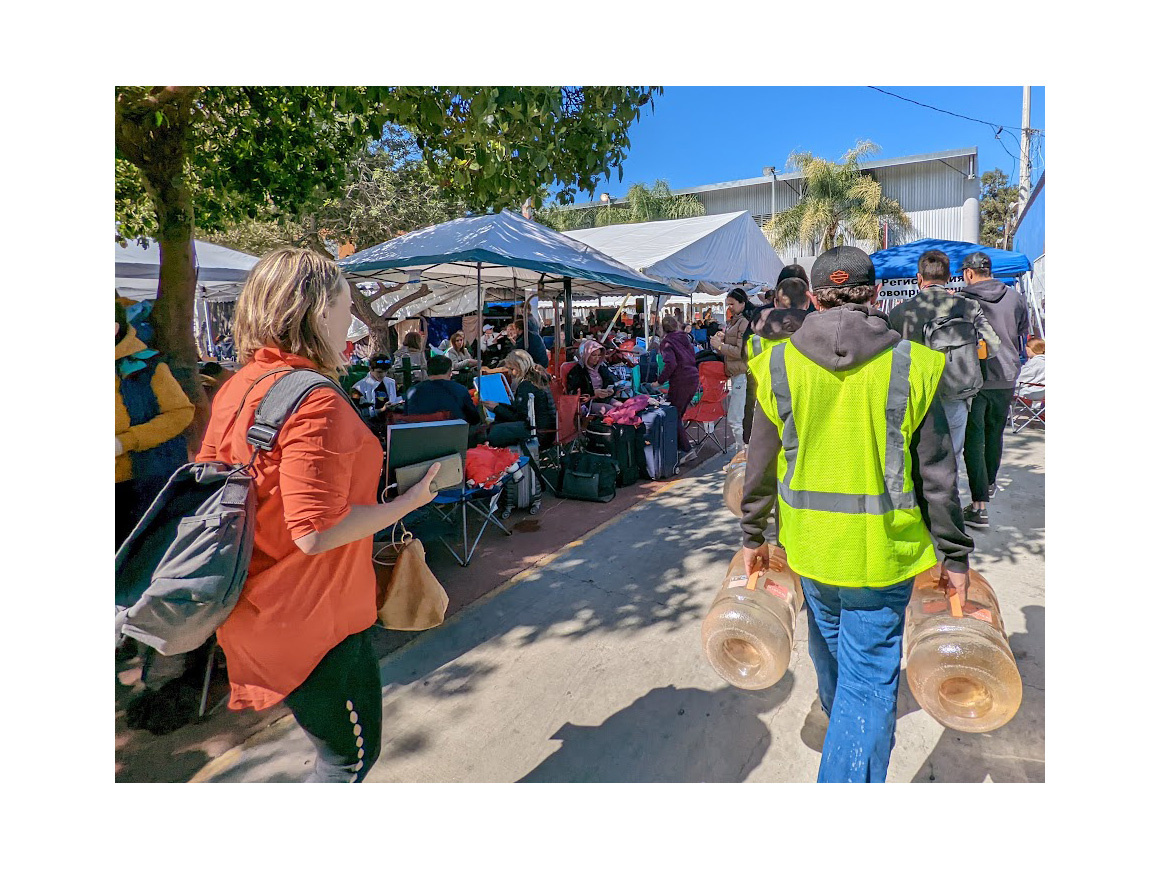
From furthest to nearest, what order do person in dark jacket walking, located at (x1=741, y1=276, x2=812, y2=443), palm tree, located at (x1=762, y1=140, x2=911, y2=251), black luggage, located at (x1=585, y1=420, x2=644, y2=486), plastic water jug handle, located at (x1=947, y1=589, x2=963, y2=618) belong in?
palm tree, located at (x1=762, y1=140, x2=911, y2=251)
black luggage, located at (x1=585, y1=420, x2=644, y2=486)
person in dark jacket walking, located at (x1=741, y1=276, x2=812, y2=443)
plastic water jug handle, located at (x1=947, y1=589, x2=963, y2=618)

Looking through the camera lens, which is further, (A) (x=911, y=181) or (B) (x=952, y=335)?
A: (A) (x=911, y=181)

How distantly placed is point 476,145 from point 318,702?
13.1 ft

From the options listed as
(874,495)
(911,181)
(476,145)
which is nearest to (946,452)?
(874,495)

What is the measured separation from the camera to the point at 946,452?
1964 millimetres

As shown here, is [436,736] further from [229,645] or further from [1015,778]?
[1015,778]

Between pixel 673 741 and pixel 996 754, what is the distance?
1.27m

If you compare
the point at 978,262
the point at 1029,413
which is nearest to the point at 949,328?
the point at 978,262

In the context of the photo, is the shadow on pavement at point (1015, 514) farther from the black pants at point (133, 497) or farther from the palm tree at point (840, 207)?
the palm tree at point (840, 207)

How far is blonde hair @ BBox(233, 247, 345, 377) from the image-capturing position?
1676mm

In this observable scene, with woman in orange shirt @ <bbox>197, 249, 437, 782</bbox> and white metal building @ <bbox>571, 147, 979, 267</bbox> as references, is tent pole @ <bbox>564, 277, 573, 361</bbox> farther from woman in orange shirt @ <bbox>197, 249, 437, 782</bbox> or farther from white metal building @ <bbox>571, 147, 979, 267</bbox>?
white metal building @ <bbox>571, 147, 979, 267</bbox>

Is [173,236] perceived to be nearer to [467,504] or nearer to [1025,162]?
[467,504]

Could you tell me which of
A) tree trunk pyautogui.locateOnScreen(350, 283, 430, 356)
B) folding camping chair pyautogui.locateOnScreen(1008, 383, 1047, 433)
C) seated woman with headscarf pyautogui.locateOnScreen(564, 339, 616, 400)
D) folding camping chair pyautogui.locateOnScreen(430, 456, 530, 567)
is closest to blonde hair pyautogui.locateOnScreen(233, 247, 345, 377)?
folding camping chair pyautogui.locateOnScreen(430, 456, 530, 567)

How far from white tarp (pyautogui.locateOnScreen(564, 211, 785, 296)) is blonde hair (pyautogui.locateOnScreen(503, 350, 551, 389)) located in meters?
3.74

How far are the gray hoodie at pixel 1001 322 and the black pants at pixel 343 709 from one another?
4.78 metres
